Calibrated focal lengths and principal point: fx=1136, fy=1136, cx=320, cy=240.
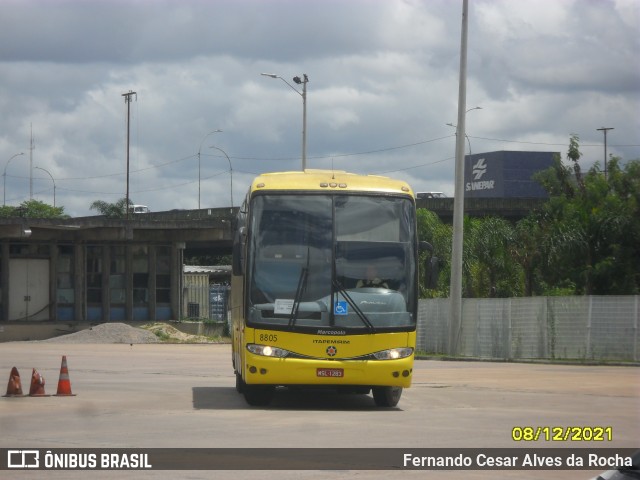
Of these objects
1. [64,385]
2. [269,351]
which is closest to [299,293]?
[269,351]

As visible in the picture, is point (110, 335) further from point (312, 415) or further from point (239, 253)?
point (312, 415)

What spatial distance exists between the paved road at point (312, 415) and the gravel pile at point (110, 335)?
2919cm

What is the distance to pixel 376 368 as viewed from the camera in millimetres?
17516

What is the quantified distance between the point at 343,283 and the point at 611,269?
24715 millimetres

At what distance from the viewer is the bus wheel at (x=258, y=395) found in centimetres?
1798

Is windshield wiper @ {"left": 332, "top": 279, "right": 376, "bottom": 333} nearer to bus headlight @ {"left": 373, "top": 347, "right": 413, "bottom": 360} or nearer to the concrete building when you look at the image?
bus headlight @ {"left": 373, "top": 347, "right": 413, "bottom": 360}

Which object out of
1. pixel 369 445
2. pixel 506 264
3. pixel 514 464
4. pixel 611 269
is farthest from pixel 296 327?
pixel 506 264

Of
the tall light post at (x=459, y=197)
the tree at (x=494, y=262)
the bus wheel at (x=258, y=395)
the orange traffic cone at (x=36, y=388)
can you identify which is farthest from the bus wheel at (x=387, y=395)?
the tree at (x=494, y=262)

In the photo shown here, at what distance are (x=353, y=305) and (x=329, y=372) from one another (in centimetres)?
111

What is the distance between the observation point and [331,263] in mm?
17719

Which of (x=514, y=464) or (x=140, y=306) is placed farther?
(x=140, y=306)

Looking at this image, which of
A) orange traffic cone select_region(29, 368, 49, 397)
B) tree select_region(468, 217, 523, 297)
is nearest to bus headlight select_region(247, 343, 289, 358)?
orange traffic cone select_region(29, 368, 49, 397)

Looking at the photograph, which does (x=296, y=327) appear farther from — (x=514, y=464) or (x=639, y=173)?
(x=639, y=173)

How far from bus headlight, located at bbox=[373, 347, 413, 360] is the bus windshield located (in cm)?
35
